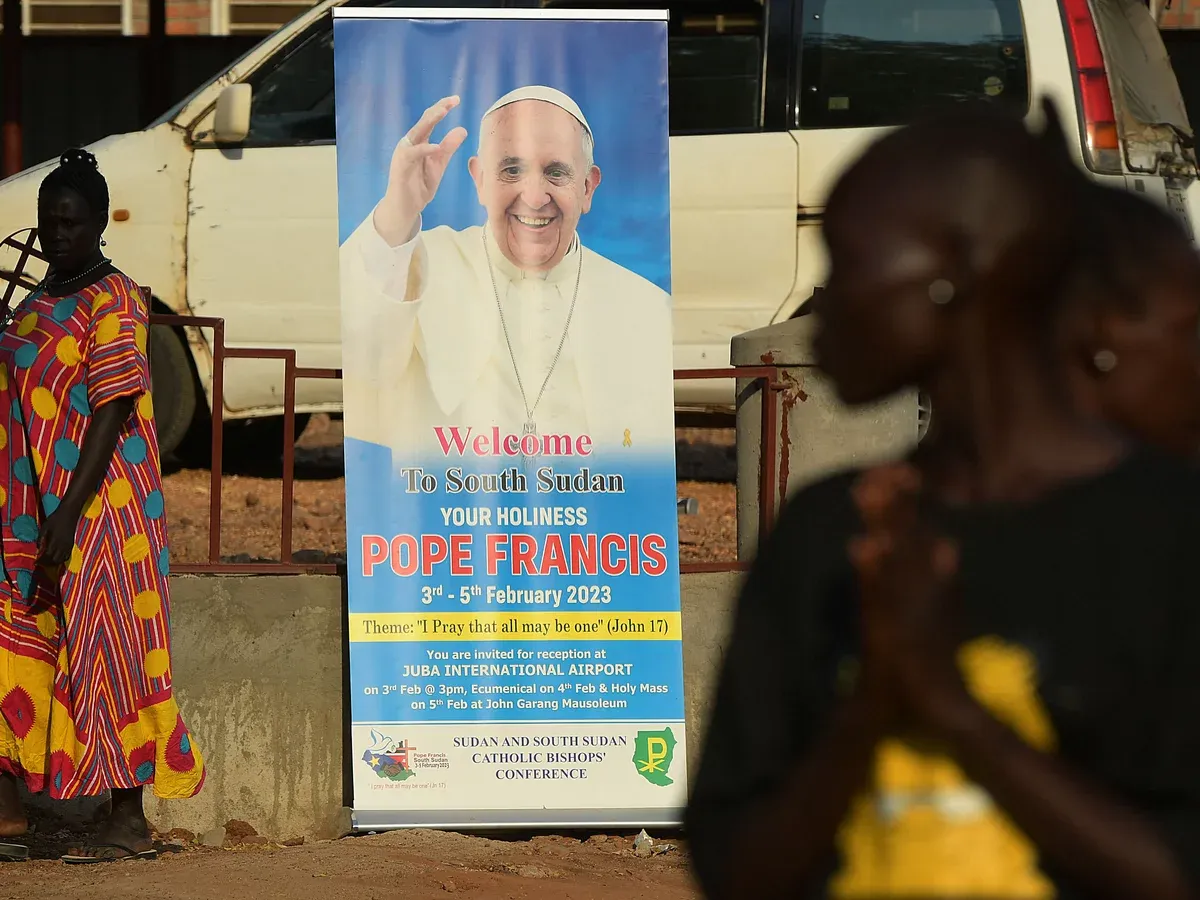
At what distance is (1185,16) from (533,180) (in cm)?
1143

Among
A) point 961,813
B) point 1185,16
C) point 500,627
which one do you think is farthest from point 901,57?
point 1185,16

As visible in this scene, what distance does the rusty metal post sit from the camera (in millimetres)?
11227

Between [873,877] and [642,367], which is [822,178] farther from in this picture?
[873,877]

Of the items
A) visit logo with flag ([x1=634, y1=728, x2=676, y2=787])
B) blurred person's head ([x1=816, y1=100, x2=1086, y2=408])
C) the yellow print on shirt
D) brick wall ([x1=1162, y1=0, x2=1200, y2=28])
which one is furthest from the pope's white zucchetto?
brick wall ([x1=1162, y1=0, x2=1200, y2=28])

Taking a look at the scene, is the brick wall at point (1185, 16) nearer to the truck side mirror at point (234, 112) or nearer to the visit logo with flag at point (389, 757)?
the truck side mirror at point (234, 112)

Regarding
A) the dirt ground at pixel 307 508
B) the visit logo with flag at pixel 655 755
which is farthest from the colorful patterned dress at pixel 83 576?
the dirt ground at pixel 307 508

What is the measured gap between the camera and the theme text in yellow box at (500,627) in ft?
17.9

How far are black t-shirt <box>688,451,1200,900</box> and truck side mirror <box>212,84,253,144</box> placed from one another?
6531mm

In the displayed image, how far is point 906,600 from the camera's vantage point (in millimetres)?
1346

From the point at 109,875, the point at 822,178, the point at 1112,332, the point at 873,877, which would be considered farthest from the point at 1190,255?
the point at 822,178

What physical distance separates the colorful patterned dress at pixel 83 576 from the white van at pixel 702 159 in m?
2.89

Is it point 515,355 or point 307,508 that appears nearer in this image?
point 515,355

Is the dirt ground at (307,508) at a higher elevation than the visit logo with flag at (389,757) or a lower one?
higher

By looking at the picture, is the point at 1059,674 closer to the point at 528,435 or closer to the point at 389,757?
the point at 528,435
